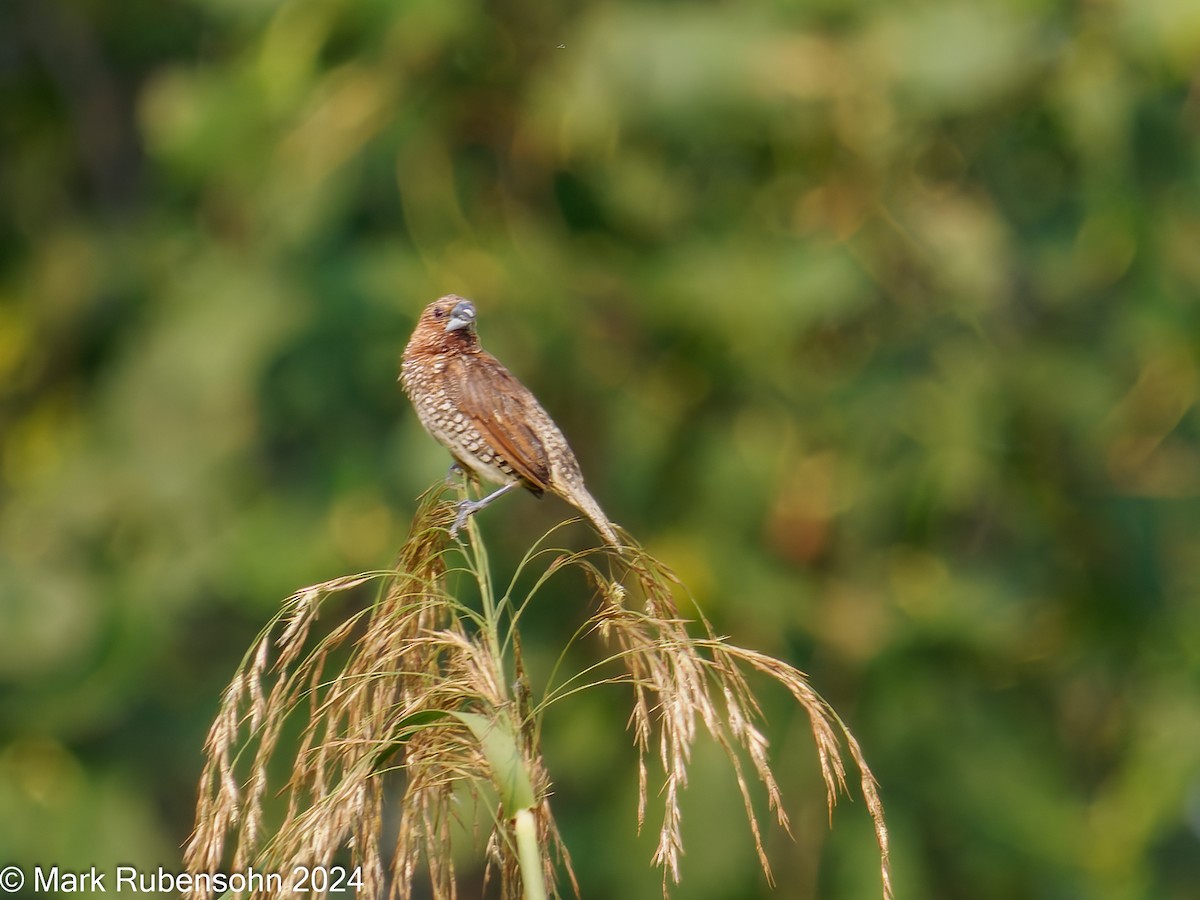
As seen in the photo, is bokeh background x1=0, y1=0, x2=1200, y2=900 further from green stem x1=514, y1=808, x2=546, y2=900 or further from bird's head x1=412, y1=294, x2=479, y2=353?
green stem x1=514, y1=808, x2=546, y2=900

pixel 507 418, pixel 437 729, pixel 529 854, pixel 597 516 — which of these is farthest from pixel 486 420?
pixel 529 854

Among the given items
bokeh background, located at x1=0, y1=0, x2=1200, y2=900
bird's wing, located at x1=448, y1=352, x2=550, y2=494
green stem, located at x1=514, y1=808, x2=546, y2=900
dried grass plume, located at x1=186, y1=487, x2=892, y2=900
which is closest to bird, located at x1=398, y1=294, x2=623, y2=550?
bird's wing, located at x1=448, y1=352, x2=550, y2=494

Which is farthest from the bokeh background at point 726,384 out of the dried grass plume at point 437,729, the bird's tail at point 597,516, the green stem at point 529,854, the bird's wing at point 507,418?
the green stem at point 529,854

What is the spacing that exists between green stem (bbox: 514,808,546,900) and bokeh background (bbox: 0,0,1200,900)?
15.6ft

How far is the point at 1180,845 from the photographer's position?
9438 mm

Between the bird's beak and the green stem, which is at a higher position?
the bird's beak

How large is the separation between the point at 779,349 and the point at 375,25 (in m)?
2.37

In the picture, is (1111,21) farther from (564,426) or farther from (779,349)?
(564,426)

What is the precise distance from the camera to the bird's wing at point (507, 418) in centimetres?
371

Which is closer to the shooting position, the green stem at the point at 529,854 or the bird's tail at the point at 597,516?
the green stem at the point at 529,854

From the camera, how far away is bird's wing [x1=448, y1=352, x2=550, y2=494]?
3.71 m

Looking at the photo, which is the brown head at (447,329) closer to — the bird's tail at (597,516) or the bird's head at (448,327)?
the bird's head at (448,327)

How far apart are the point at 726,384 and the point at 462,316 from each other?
13.5 ft

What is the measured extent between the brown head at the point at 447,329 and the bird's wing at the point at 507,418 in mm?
129
